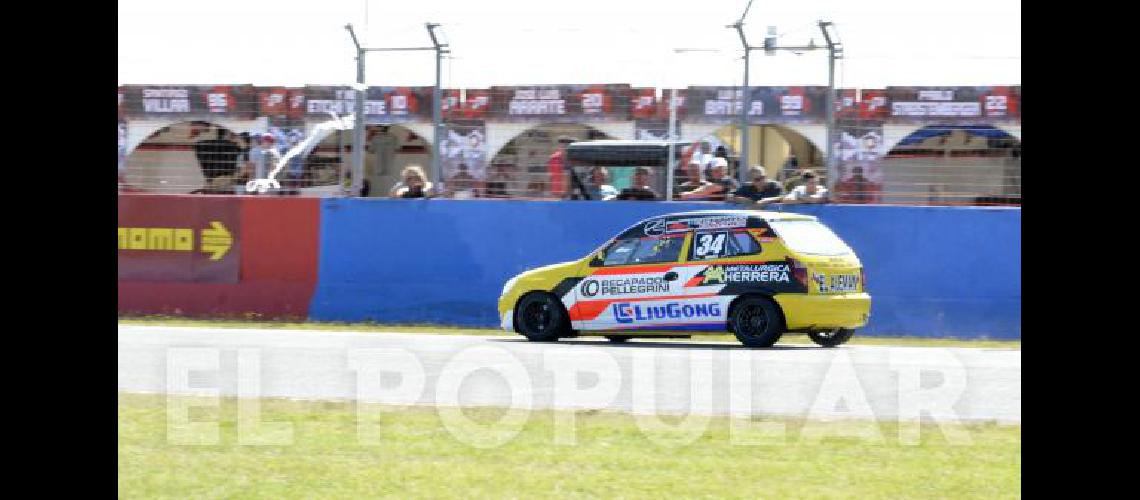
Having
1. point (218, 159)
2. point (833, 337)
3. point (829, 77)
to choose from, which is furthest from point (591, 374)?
point (218, 159)

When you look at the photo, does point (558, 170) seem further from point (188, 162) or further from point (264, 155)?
point (188, 162)

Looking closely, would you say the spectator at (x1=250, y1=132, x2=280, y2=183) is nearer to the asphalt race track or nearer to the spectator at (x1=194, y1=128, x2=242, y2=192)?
the spectator at (x1=194, y1=128, x2=242, y2=192)

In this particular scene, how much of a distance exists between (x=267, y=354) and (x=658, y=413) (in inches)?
219

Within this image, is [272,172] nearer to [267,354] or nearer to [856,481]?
[267,354]

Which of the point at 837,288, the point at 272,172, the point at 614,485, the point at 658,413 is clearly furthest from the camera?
the point at 272,172

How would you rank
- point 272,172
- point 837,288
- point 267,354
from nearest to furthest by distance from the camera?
1. point 267,354
2. point 837,288
3. point 272,172

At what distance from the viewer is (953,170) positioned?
19156mm

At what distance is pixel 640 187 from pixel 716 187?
3.36 feet

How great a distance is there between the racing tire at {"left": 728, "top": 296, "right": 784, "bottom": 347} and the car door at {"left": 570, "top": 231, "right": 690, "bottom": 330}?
2.38 ft

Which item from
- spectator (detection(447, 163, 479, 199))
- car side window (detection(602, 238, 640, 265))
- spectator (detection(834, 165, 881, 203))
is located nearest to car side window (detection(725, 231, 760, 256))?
car side window (detection(602, 238, 640, 265))

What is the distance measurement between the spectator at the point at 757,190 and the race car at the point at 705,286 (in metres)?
1.87

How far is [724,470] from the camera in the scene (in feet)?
25.7

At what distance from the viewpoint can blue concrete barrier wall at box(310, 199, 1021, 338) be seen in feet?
62.0
